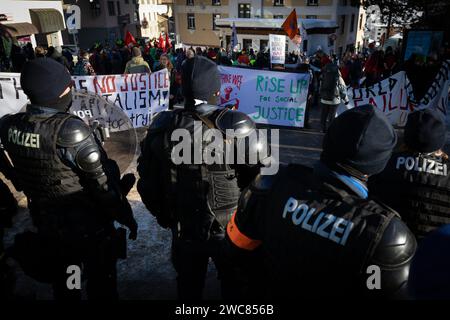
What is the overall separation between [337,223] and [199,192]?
51.2 inches

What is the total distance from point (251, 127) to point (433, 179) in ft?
4.48

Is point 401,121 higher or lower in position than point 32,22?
lower

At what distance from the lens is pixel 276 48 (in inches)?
379

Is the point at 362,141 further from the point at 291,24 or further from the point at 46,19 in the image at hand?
the point at 46,19

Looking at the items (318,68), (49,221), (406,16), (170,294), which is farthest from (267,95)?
(406,16)

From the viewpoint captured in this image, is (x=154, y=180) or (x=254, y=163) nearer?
(x=254, y=163)

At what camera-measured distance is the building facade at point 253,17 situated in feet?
102

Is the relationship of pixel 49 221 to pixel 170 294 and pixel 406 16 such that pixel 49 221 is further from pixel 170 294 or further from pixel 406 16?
pixel 406 16

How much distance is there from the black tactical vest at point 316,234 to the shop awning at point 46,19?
24.1 meters

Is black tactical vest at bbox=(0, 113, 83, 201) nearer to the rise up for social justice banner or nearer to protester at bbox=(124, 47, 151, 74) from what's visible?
the rise up for social justice banner

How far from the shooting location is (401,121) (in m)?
7.94

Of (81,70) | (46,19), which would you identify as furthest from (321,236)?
(46,19)

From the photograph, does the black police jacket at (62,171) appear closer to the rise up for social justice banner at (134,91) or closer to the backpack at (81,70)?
the rise up for social justice banner at (134,91)

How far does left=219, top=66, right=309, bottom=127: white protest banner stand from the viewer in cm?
826
